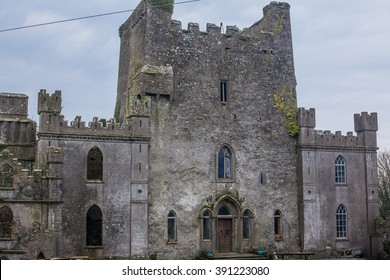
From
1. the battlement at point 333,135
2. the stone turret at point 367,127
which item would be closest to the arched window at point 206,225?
the battlement at point 333,135

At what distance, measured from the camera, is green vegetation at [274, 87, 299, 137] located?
35219mm

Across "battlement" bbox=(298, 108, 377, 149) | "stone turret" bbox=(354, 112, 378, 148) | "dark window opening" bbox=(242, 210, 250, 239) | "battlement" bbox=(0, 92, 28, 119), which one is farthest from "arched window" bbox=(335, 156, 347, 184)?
"battlement" bbox=(0, 92, 28, 119)

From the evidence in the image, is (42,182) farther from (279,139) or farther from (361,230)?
(361,230)

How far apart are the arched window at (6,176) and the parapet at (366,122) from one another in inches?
847

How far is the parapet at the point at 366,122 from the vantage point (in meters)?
36.7

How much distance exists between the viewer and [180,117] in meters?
32.6

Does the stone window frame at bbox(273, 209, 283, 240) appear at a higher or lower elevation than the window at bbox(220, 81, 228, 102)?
lower

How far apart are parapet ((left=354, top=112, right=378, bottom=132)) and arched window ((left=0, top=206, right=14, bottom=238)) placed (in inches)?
862

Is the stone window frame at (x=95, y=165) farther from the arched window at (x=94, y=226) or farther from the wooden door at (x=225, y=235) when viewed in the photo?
the wooden door at (x=225, y=235)


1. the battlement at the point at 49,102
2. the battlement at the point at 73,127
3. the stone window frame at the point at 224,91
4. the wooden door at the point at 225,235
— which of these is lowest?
the wooden door at the point at 225,235

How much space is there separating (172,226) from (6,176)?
9243mm

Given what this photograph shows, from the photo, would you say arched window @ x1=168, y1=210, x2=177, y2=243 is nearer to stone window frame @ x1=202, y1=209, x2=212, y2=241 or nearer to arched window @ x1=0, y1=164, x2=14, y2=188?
stone window frame @ x1=202, y1=209, x2=212, y2=241

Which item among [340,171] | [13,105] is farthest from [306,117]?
[13,105]

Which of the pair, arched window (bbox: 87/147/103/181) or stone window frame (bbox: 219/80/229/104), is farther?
stone window frame (bbox: 219/80/229/104)
